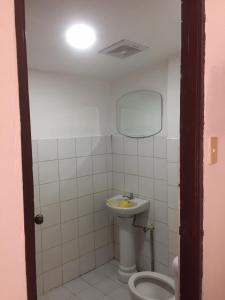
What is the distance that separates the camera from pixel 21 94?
20.4 inches

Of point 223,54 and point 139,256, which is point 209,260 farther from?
point 139,256

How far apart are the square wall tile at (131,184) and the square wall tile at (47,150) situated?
2.68ft

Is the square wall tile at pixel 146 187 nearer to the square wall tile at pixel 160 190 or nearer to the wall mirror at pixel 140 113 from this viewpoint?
the square wall tile at pixel 160 190

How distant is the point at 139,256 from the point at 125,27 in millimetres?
2201

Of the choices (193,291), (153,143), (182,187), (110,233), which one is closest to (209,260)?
(193,291)

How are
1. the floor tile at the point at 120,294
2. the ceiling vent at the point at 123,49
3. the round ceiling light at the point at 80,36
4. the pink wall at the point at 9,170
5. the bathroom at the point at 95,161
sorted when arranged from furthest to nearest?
the floor tile at the point at 120,294 → the bathroom at the point at 95,161 → the ceiling vent at the point at 123,49 → the round ceiling light at the point at 80,36 → the pink wall at the point at 9,170

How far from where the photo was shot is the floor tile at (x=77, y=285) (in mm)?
2277

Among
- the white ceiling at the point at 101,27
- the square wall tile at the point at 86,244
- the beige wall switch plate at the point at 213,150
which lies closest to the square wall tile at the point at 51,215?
the square wall tile at the point at 86,244

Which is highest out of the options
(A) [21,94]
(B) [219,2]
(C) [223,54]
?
(B) [219,2]

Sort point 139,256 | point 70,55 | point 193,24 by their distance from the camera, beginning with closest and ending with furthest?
point 193,24 → point 70,55 → point 139,256

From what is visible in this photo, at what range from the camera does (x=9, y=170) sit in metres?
0.51

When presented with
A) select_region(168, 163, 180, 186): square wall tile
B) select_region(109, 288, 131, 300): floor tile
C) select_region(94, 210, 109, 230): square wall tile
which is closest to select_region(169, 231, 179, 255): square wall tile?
select_region(168, 163, 180, 186): square wall tile

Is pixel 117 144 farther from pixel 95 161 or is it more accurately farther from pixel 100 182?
pixel 100 182

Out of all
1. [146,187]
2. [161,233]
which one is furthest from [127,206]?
[161,233]
